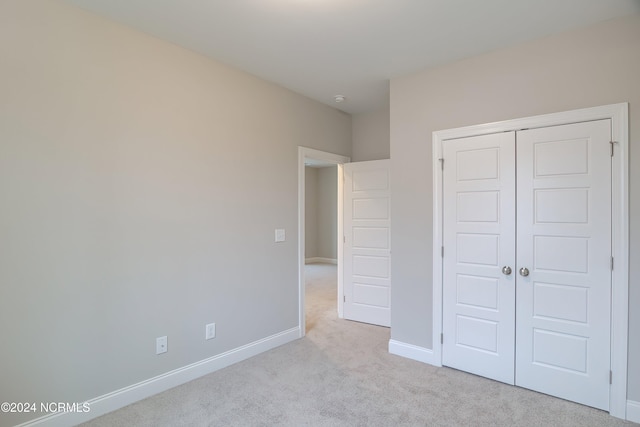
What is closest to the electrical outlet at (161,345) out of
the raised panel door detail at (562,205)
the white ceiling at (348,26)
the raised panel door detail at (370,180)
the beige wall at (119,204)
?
the beige wall at (119,204)

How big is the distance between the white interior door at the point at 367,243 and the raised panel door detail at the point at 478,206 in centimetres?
125

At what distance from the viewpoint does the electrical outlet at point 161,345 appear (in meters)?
2.63

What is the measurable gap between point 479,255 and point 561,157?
0.96 meters

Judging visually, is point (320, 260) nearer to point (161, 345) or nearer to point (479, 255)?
point (479, 255)

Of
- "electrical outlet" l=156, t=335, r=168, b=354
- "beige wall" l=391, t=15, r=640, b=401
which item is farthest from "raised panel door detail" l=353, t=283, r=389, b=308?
"electrical outlet" l=156, t=335, r=168, b=354

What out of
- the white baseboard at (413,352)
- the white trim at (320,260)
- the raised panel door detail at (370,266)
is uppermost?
the raised panel door detail at (370,266)

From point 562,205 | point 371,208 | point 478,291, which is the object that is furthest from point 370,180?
point 562,205

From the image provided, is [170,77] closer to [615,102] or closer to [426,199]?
[426,199]

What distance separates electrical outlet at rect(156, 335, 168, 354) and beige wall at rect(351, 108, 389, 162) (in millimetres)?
3102

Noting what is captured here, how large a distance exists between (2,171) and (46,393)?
4.45ft

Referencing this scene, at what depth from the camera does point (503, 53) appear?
9.10ft

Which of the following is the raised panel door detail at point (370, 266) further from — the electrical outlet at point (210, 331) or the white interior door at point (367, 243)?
the electrical outlet at point (210, 331)

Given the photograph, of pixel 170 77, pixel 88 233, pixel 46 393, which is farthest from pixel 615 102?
pixel 46 393

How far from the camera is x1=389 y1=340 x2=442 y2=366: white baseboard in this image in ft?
10.3
